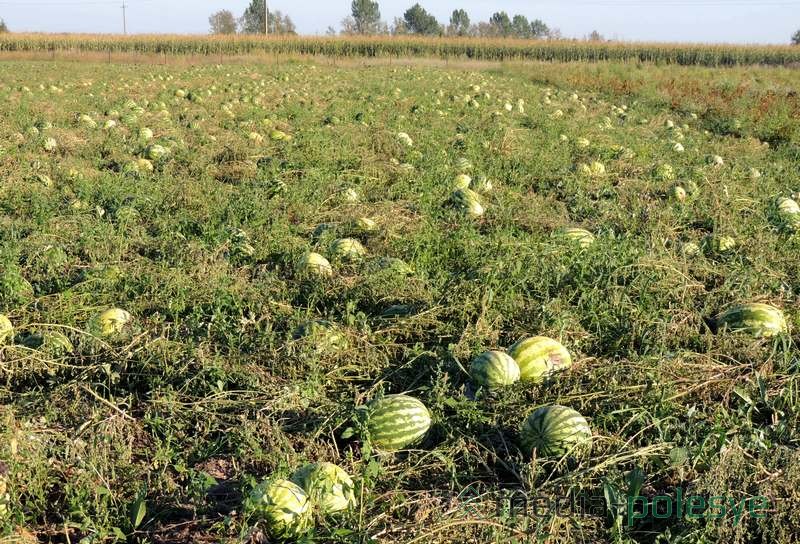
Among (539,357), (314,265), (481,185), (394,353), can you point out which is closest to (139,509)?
(394,353)

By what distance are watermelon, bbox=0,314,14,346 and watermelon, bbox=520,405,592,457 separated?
9.45 feet

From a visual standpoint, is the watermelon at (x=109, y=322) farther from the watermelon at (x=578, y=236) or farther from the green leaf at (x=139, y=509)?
the watermelon at (x=578, y=236)

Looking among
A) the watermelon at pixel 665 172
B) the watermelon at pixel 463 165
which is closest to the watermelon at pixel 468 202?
the watermelon at pixel 463 165

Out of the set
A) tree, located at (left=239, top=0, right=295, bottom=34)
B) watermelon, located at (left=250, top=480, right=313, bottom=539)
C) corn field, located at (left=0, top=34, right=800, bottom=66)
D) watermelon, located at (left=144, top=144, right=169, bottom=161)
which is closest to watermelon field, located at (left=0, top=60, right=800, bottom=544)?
watermelon, located at (left=250, top=480, right=313, bottom=539)

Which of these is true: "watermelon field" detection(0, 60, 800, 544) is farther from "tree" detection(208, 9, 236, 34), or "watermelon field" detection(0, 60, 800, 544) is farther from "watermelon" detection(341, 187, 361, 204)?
"tree" detection(208, 9, 236, 34)

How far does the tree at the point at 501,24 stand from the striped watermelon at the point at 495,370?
111348 millimetres

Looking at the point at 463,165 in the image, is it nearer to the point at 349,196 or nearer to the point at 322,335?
the point at 349,196

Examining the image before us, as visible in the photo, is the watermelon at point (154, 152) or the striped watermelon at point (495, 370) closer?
the striped watermelon at point (495, 370)

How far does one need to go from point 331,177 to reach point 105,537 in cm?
569

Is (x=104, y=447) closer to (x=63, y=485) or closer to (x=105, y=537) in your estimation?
(x=63, y=485)

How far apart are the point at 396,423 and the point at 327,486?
516 millimetres

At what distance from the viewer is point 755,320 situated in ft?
13.1

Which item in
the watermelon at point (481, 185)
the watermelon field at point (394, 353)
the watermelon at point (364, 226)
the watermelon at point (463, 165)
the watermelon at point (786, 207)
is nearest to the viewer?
the watermelon field at point (394, 353)

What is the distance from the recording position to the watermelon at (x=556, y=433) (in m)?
2.94
